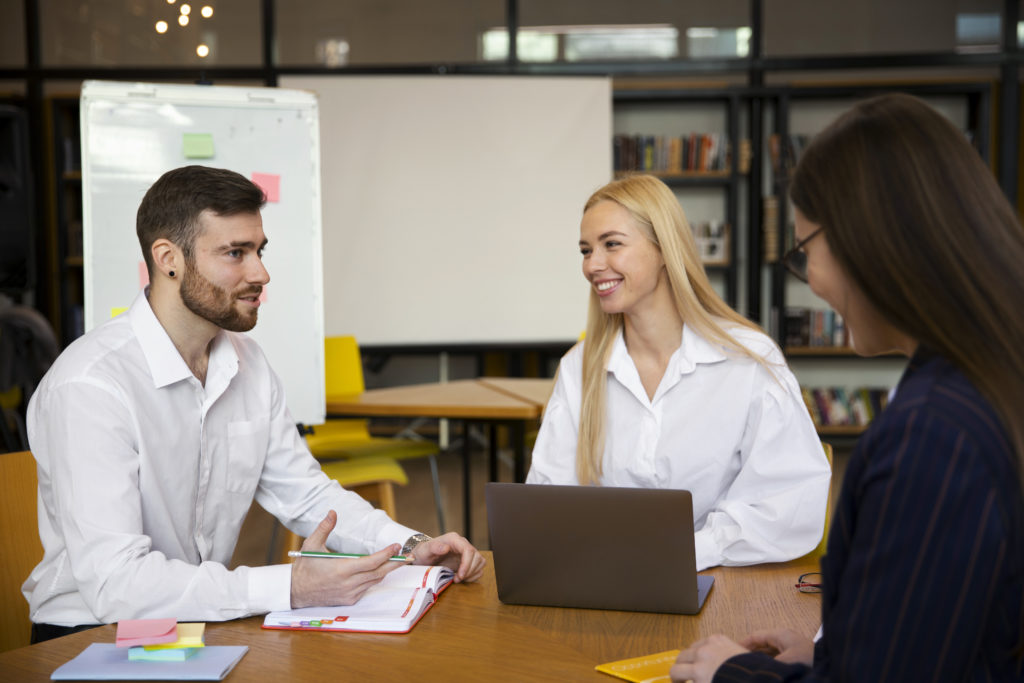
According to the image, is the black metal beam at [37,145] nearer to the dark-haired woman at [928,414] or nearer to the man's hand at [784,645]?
the man's hand at [784,645]

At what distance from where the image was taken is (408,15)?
6215 mm

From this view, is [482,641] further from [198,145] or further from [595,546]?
[198,145]

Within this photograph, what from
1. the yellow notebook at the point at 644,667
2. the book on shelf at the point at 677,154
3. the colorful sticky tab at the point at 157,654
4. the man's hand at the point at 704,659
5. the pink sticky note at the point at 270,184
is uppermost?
the book on shelf at the point at 677,154

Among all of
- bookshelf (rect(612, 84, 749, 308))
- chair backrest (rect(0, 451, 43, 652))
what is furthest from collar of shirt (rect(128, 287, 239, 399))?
bookshelf (rect(612, 84, 749, 308))

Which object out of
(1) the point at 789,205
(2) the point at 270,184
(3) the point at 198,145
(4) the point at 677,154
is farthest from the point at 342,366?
(1) the point at 789,205

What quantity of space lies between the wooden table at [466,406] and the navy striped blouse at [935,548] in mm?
2569

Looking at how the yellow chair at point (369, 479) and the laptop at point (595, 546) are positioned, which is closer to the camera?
the laptop at point (595, 546)

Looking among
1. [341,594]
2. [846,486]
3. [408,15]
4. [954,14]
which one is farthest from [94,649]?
[954,14]

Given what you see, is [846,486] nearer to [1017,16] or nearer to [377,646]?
[377,646]

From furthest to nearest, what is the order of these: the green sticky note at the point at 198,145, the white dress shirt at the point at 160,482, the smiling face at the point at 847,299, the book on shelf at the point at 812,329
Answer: the book on shelf at the point at 812,329 → the green sticky note at the point at 198,145 → the white dress shirt at the point at 160,482 → the smiling face at the point at 847,299

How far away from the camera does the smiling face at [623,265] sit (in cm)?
202

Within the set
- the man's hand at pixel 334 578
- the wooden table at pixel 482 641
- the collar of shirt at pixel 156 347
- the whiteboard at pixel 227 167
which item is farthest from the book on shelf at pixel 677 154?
the man's hand at pixel 334 578

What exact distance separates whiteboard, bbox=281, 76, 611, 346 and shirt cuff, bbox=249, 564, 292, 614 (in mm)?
4445

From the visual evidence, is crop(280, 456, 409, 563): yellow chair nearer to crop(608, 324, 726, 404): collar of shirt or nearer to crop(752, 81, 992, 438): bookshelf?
crop(608, 324, 726, 404): collar of shirt
